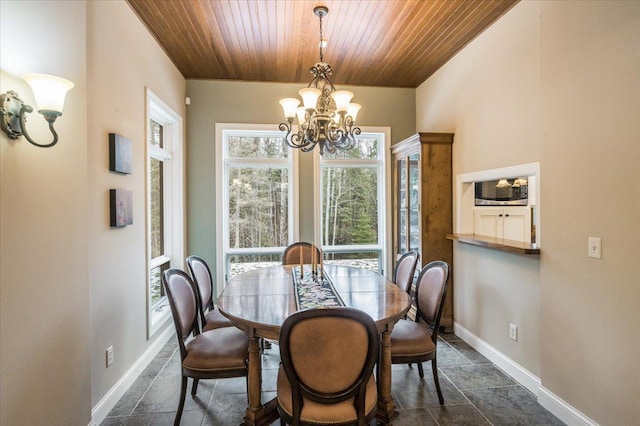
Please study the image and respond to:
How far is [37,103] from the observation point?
53.1 inches

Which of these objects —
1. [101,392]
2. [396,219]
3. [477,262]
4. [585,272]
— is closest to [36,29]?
[101,392]

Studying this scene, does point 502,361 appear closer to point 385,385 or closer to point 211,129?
point 385,385

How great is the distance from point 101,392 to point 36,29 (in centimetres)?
215

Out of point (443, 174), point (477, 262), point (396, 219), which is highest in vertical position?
point (443, 174)

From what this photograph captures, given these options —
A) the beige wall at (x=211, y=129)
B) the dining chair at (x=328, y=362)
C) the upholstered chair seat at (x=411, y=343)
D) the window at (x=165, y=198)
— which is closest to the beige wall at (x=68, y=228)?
the window at (x=165, y=198)

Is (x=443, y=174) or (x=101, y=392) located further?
(x=443, y=174)

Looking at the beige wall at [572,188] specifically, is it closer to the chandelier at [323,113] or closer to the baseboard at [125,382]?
the chandelier at [323,113]

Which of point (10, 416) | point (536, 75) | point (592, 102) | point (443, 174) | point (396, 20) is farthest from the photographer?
point (443, 174)

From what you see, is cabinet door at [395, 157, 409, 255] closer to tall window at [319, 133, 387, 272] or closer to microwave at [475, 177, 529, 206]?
tall window at [319, 133, 387, 272]

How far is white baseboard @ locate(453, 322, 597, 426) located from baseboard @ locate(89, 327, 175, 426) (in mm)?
2960

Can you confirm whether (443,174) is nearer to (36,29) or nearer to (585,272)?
(585,272)

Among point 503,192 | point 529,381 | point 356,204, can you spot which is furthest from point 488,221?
point 356,204

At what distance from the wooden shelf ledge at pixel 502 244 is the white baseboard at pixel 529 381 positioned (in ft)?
3.12

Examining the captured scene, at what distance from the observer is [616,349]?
179 centimetres
